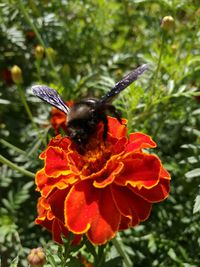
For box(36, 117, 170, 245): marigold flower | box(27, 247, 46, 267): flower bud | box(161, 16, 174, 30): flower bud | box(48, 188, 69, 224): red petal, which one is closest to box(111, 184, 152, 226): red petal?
box(36, 117, 170, 245): marigold flower

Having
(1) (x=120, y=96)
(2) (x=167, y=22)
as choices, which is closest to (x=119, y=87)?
(2) (x=167, y=22)

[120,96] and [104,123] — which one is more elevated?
[104,123]

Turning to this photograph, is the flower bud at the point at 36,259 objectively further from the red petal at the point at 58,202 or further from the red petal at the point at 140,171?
the red petal at the point at 140,171

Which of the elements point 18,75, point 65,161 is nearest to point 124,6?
point 18,75

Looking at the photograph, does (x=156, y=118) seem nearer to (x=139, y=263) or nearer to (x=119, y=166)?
(x=139, y=263)

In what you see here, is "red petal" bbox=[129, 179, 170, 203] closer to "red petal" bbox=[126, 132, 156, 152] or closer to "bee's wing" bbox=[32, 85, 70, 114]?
"red petal" bbox=[126, 132, 156, 152]

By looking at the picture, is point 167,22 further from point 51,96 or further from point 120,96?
point 51,96
